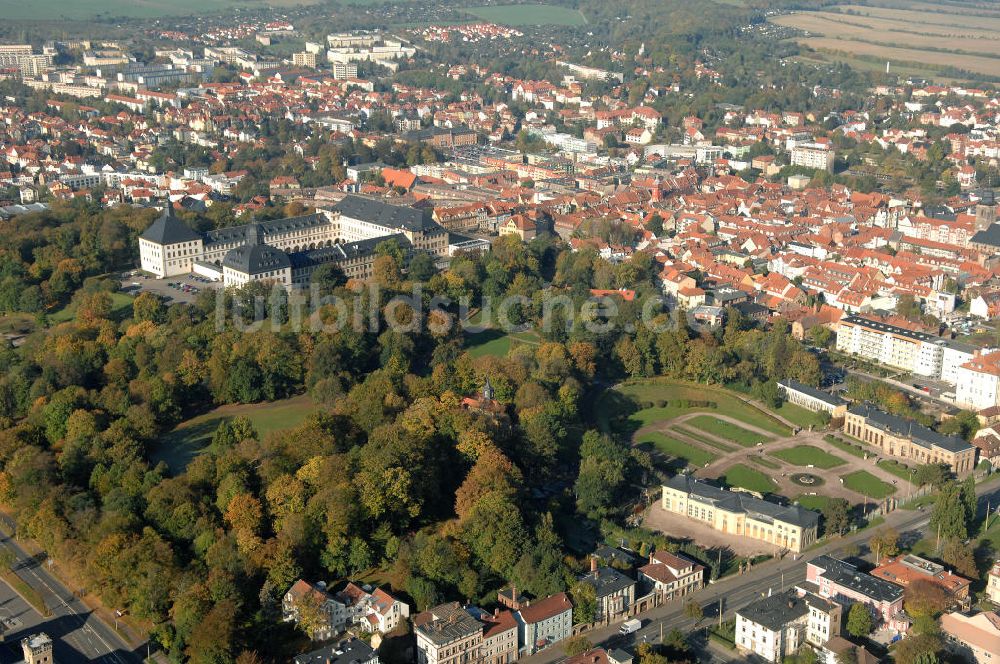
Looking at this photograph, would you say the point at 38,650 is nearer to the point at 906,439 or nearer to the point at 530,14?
the point at 906,439

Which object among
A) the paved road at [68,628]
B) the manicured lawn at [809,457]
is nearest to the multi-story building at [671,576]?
the manicured lawn at [809,457]

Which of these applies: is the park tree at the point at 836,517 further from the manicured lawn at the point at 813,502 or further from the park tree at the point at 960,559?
the park tree at the point at 960,559

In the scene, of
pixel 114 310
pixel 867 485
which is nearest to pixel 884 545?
pixel 867 485

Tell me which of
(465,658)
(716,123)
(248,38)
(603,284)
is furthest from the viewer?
(248,38)

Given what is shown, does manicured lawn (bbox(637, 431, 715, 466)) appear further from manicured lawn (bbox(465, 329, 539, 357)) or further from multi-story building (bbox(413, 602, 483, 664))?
multi-story building (bbox(413, 602, 483, 664))

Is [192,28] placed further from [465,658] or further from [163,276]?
[465,658]

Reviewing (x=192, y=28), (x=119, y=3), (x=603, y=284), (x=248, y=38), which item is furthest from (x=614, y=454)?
(x=119, y=3)
